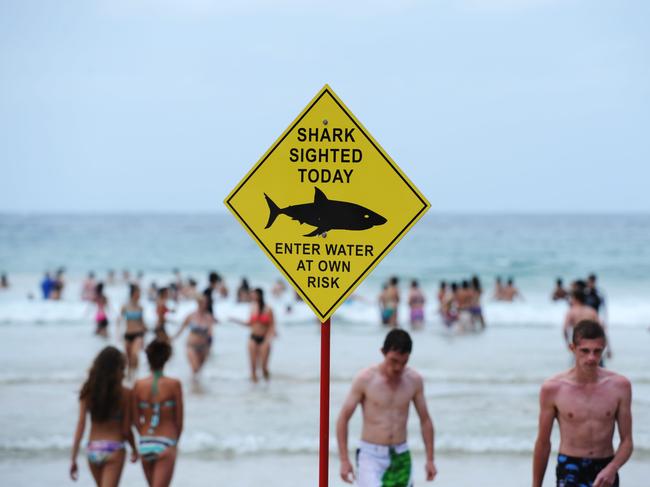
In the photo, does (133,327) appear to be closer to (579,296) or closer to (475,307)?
(579,296)

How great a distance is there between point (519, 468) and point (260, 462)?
107 inches

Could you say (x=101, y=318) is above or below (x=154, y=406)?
above

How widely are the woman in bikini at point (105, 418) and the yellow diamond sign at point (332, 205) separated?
248 centimetres

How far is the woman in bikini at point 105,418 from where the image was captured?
5812 mm

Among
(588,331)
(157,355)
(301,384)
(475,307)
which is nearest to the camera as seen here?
(588,331)

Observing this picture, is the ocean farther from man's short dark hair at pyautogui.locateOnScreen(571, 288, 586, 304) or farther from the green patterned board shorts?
the green patterned board shorts

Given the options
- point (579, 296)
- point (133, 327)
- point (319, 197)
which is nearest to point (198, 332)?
point (133, 327)

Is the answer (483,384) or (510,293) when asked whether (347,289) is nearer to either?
(483,384)

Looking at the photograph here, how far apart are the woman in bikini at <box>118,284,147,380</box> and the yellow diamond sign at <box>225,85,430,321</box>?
9895 mm

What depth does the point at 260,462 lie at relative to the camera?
8.77 meters

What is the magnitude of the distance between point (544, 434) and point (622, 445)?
0.42m

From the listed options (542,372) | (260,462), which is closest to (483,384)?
(542,372)

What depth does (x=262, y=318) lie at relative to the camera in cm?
1320

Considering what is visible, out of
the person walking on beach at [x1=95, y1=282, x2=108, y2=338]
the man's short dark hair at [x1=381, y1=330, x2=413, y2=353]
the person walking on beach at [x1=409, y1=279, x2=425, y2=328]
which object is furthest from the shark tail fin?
the person walking on beach at [x1=409, y1=279, x2=425, y2=328]
